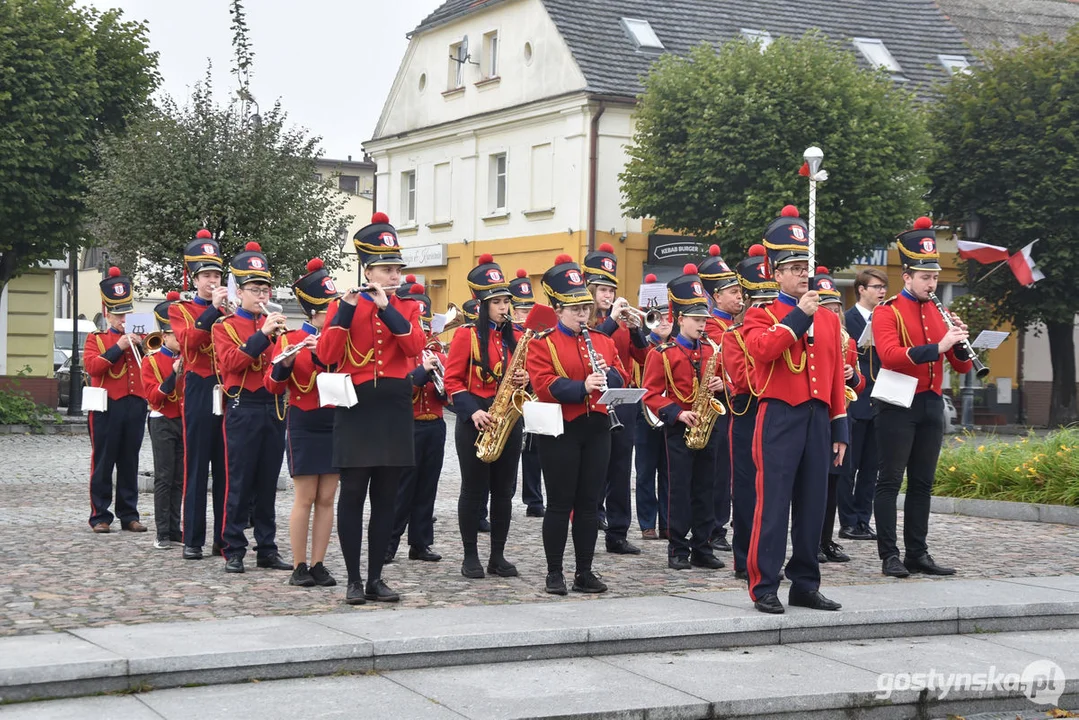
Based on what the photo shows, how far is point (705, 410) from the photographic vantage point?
35.7ft

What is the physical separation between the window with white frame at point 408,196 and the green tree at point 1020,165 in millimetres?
16730

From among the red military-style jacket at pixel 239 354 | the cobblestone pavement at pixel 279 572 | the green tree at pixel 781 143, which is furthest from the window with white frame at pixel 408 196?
the red military-style jacket at pixel 239 354

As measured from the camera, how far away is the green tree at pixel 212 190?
23562mm

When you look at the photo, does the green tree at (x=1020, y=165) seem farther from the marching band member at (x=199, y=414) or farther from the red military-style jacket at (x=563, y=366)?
the red military-style jacket at (x=563, y=366)

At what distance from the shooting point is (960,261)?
3491 cm

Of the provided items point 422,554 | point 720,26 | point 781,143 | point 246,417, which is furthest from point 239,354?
point 720,26

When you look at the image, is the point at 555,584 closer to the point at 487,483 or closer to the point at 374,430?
the point at 487,483

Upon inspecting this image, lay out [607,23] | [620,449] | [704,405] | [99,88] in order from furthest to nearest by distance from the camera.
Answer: [607,23], [99,88], [620,449], [704,405]

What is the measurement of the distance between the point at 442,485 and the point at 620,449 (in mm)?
6370

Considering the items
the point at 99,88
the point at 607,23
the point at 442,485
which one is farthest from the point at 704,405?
the point at 607,23

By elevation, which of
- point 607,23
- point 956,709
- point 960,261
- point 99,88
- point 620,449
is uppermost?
point 607,23

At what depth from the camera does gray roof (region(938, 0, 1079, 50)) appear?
148 ft

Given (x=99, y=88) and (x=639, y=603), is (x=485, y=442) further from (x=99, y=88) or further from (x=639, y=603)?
(x=99, y=88)

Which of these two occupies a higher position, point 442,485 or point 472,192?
point 472,192
